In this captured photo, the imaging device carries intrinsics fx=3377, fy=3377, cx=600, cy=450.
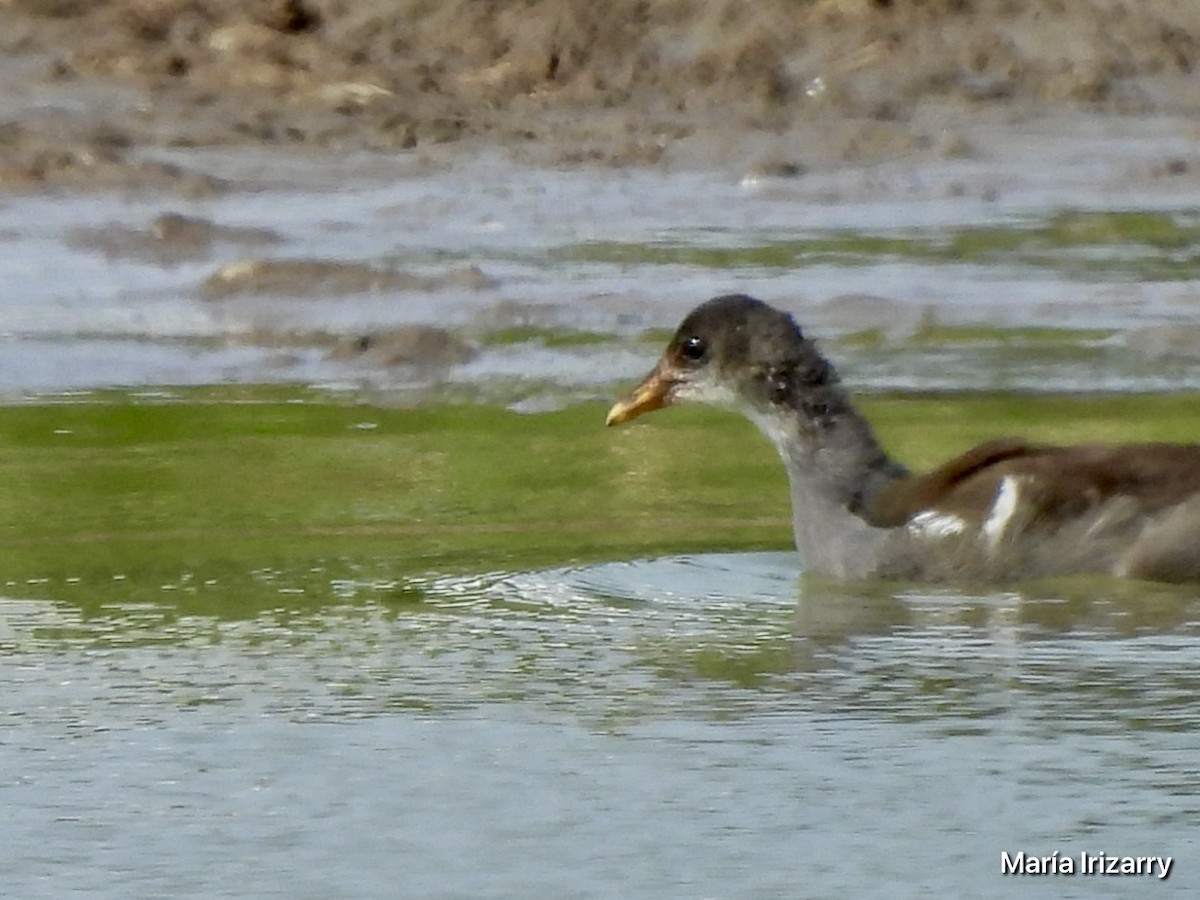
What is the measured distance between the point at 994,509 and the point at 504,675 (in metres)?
1.40

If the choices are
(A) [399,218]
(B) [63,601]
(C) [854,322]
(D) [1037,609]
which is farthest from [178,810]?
(A) [399,218]

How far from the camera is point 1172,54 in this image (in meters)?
14.7

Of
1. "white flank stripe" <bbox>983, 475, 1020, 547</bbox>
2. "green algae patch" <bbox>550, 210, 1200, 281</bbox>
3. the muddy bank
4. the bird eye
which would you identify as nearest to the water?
"white flank stripe" <bbox>983, 475, 1020, 547</bbox>

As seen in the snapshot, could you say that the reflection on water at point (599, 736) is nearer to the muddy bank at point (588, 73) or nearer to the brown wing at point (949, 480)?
the brown wing at point (949, 480)

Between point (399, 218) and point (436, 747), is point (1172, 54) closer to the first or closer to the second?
point (399, 218)

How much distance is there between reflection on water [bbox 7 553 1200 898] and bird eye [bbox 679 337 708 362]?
872mm

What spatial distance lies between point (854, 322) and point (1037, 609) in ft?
12.2

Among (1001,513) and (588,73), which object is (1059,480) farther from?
(588,73)

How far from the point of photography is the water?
16.7ft

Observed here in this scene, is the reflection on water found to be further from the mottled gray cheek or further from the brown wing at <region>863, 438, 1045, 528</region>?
the mottled gray cheek

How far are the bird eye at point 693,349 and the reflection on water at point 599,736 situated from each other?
0.87 meters

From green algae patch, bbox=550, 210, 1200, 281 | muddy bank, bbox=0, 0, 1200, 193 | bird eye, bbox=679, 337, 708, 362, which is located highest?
muddy bank, bbox=0, 0, 1200, 193

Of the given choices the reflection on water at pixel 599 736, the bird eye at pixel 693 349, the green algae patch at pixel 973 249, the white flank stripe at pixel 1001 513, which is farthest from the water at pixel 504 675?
the green algae patch at pixel 973 249

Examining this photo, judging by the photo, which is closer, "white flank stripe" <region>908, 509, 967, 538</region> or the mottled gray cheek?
"white flank stripe" <region>908, 509, 967, 538</region>
